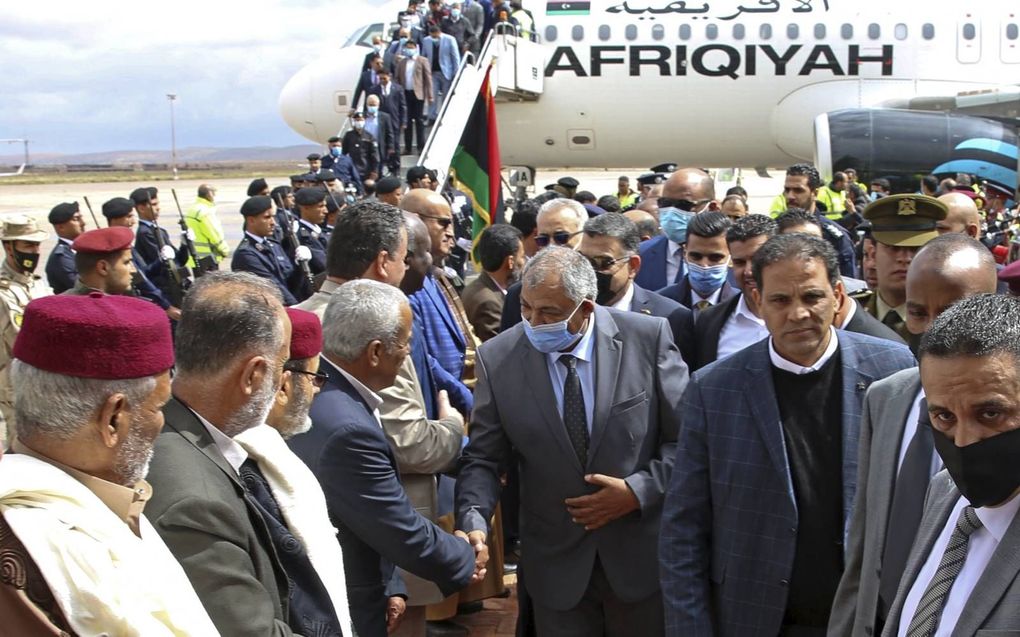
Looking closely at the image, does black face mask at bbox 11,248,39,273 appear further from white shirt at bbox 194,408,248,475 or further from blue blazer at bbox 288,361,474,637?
white shirt at bbox 194,408,248,475

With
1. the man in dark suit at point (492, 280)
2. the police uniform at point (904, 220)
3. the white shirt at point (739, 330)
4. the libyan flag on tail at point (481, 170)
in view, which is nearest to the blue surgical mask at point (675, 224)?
the man in dark suit at point (492, 280)

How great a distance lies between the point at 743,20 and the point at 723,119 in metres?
1.72

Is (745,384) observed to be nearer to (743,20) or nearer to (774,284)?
(774,284)

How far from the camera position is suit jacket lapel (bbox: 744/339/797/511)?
3168 millimetres

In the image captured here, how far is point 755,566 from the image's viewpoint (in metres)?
3.20

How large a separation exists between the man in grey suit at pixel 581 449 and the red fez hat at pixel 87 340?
5.97 feet

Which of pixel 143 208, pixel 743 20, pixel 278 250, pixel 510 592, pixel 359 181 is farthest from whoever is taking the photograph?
pixel 743 20

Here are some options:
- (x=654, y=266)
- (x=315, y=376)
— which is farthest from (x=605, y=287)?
(x=315, y=376)

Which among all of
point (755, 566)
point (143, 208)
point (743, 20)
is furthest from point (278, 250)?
point (743, 20)

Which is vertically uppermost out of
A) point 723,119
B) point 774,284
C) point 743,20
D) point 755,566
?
point 743,20

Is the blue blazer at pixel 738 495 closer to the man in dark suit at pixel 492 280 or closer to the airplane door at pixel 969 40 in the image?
the man in dark suit at pixel 492 280

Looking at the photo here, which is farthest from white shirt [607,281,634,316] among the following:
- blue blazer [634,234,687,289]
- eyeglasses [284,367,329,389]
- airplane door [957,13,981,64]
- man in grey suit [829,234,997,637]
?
airplane door [957,13,981,64]

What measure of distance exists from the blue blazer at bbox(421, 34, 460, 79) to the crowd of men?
11356mm

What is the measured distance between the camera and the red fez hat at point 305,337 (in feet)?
9.70
